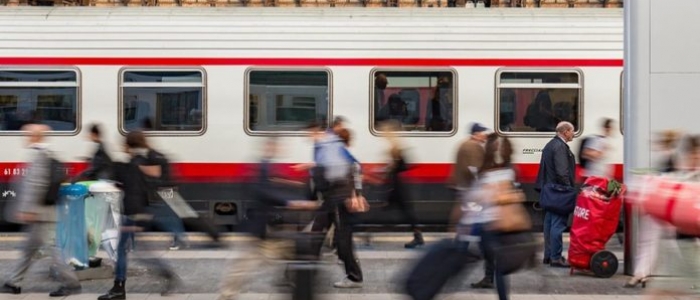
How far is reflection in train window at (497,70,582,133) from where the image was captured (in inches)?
516

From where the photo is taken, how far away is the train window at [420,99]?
13.1m

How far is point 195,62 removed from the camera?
13078mm

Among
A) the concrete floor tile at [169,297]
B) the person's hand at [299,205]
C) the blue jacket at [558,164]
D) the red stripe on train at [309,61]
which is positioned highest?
the red stripe on train at [309,61]

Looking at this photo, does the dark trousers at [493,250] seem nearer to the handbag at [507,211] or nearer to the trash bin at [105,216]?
the handbag at [507,211]

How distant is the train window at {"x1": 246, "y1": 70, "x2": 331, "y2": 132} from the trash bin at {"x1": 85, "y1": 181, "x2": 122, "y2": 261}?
12.2ft

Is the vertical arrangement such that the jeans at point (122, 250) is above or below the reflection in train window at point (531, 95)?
below

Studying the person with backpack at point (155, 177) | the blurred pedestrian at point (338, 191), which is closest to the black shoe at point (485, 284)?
the blurred pedestrian at point (338, 191)

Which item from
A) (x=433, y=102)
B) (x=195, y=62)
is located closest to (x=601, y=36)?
(x=433, y=102)

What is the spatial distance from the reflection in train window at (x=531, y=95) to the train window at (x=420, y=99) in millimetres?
735

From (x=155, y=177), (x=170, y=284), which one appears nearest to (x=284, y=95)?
(x=155, y=177)

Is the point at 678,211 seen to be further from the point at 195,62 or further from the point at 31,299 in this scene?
the point at 195,62

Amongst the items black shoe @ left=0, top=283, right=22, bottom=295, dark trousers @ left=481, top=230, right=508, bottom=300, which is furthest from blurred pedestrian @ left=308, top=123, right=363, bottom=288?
black shoe @ left=0, top=283, right=22, bottom=295

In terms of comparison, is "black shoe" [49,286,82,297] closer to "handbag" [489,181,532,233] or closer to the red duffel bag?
"handbag" [489,181,532,233]

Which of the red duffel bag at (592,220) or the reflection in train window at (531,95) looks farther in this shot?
the reflection in train window at (531,95)
